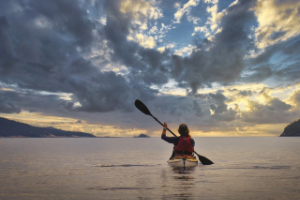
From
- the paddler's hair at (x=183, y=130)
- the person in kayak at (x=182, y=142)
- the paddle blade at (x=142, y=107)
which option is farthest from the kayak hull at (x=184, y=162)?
the paddle blade at (x=142, y=107)

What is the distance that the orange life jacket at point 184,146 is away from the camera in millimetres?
19531

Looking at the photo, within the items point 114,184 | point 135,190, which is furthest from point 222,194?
point 114,184

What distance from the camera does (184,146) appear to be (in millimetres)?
19625

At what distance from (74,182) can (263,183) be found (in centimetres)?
1174

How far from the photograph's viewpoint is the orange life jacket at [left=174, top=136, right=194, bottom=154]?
19.5 m

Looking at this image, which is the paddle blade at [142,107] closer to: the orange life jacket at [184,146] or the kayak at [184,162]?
the orange life jacket at [184,146]

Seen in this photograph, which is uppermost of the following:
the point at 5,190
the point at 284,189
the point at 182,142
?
the point at 182,142

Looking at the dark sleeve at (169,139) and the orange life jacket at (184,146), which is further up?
the dark sleeve at (169,139)

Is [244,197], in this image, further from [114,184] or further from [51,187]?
[51,187]

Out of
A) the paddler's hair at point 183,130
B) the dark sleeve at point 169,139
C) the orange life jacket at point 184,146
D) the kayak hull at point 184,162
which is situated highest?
the paddler's hair at point 183,130

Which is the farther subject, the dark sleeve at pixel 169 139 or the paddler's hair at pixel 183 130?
the dark sleeve at pixel 169 139

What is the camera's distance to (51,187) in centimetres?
1335

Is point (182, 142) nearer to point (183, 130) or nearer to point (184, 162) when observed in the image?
point (183, 130)

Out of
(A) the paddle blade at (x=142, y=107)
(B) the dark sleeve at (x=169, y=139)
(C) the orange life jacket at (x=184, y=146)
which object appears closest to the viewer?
(C) the orange life jacket at (x=184, y=146)
